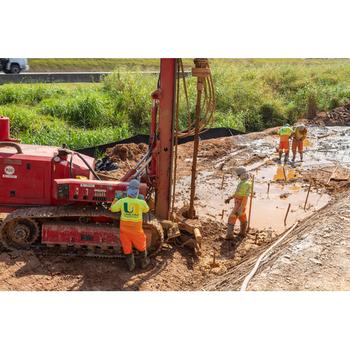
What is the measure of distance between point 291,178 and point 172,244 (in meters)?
5.83

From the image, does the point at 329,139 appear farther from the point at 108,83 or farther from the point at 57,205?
the point at 57,205

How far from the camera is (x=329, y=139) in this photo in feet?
59.9

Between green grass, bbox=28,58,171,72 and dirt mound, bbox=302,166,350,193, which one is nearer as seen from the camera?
dirt mound, bbox=302,166,350,193

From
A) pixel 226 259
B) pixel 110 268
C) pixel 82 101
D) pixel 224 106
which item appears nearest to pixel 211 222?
pixel 226 259

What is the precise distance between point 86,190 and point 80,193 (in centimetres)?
11

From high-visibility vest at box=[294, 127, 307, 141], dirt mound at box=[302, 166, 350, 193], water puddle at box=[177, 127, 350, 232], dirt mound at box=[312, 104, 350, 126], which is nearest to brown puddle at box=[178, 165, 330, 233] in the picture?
water puddle at box=[177, 127, 350, 232]

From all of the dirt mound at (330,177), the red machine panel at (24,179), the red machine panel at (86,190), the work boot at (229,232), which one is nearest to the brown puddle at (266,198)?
the dirt mound at (330,177)

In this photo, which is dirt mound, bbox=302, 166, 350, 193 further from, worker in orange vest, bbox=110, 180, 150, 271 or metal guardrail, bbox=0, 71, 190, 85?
metal guardrail, bbox=0, 71, 190, 85

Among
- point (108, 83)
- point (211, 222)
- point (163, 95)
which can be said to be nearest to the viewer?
point (163, 95)

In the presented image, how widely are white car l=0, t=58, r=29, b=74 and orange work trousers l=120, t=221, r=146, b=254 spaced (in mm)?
18210

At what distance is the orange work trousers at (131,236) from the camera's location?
7.03m

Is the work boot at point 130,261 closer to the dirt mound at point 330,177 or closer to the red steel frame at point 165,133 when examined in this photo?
the red steel frame at point 165,133

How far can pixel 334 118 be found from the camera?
21.7m

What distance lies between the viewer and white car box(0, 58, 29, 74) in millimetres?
22875
